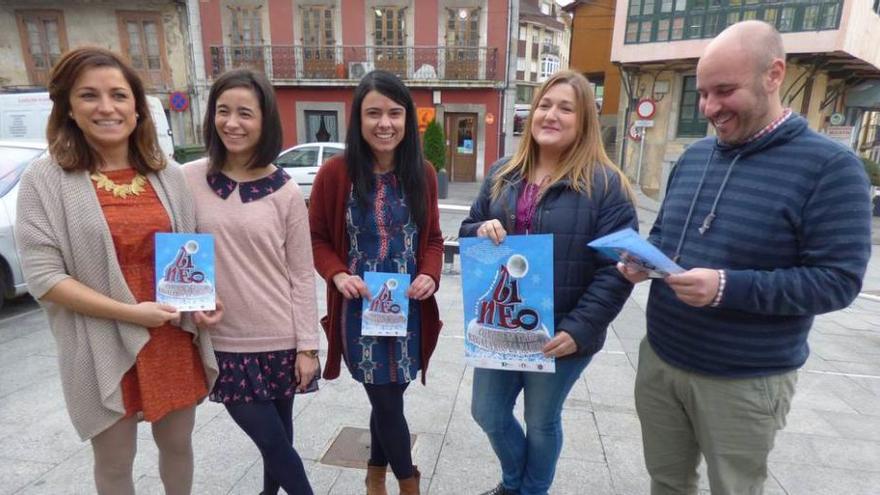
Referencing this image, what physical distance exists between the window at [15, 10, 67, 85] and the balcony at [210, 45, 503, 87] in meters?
4.99

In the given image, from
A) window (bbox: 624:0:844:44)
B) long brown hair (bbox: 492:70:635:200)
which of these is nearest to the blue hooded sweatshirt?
long brown hair (bbox: 492:70:635:200)

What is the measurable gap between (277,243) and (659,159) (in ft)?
56.0

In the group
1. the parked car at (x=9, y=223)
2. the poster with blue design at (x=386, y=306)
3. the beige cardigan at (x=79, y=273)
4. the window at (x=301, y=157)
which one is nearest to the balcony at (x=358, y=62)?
the window at (x=301, y=157)

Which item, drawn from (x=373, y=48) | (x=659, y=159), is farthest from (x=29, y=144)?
(x=659, y=159)

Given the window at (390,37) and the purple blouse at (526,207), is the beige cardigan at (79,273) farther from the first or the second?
the window at (390,37)

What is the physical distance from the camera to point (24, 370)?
3.51m

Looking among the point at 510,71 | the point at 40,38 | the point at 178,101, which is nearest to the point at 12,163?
the point at 178,101

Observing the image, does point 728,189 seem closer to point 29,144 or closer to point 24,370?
point 24,370

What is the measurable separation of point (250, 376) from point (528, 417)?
113 centimetres

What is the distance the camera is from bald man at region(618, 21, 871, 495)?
138 cm

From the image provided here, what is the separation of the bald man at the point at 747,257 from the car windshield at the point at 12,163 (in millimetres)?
5555

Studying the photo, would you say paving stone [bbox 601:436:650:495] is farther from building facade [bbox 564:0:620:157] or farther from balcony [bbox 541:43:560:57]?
balcony [bbox 541:43:560:57]

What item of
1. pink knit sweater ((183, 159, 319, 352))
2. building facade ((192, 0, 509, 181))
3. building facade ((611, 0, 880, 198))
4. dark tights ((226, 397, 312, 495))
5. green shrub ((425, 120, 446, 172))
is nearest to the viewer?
pink knit sweater ((183, 159, 319, 352))

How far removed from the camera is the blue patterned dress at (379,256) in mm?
1940
